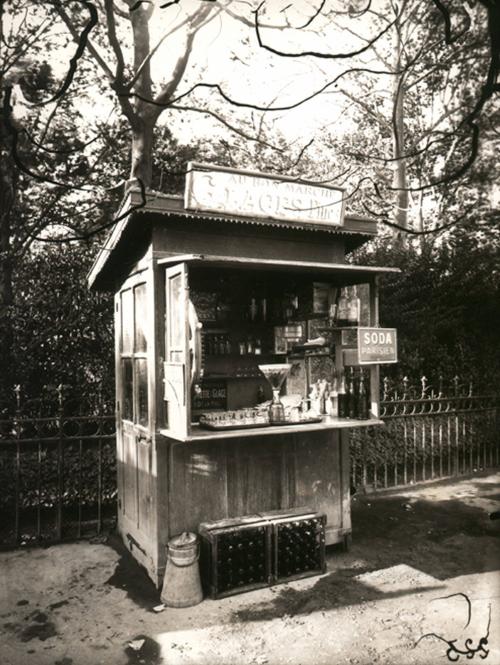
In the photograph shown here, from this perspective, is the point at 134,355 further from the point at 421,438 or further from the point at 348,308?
the point at 421,438

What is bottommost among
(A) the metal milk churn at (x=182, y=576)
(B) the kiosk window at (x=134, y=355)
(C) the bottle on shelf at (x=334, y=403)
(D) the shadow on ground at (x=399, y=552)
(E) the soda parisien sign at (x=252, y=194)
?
(D) the shadow on ground at (x=399, y=552)

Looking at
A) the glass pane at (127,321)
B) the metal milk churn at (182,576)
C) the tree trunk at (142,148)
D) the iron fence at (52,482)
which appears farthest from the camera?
the tree trunk at (142,148)

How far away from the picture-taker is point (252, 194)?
15.7ft

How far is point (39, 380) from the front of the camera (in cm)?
796

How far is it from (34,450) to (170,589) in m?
4.13

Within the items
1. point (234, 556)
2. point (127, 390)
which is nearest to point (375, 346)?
point (234, 556)

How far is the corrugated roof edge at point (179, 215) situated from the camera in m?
4.39

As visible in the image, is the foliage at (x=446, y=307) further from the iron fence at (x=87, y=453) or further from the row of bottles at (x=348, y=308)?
the row of bottles at (x=348, y=308)

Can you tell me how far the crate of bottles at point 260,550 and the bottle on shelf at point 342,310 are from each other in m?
1.97

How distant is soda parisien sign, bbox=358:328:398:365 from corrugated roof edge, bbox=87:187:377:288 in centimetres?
122

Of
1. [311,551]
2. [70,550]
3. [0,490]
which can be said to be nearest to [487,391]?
[311,551]

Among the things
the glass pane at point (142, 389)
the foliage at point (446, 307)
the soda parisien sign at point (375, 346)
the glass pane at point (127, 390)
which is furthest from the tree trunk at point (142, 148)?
the soda parisien sign at point (375, 346)

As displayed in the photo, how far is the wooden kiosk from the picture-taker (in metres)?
4.54

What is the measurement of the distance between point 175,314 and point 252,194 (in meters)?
1.38
